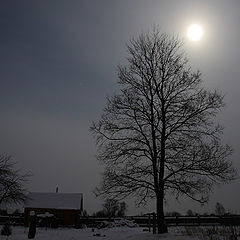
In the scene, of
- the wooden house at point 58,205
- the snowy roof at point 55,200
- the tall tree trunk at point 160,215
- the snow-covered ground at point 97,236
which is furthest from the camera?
the snowy roof at point 55,200

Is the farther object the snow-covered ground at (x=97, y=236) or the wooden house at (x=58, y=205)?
the wooden house at (x=58, y=205)

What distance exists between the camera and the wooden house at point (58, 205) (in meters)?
51.8

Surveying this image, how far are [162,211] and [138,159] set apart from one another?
3.44m

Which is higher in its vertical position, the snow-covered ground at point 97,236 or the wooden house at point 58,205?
the wooden house at point 58,205

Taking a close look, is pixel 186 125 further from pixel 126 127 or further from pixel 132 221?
pixel 132 221

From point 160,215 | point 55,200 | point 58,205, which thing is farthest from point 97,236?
point 55,200

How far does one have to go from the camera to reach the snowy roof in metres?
53.5

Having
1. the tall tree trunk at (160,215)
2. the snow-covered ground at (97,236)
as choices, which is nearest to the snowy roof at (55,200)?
the snow-covered ground at (97,236)

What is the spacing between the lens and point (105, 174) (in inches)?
849

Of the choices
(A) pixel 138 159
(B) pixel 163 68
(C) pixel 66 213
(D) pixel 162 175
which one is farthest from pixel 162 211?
(C) pixel 66 213

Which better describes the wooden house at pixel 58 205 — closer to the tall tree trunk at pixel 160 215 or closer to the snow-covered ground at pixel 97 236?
the snow-covered ground at pixel 97 236

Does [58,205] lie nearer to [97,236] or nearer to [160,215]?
[97,236]

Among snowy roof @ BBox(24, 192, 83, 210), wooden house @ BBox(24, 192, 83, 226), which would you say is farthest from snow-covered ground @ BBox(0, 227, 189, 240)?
snowy roof @ BBox(24, 192, 83, 210)

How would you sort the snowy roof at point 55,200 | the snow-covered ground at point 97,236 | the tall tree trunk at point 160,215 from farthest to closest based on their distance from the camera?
the snowy roof at point 55,200 < the tall tree trunk at point 160,215 < the snow-covered ground at point 97,236
